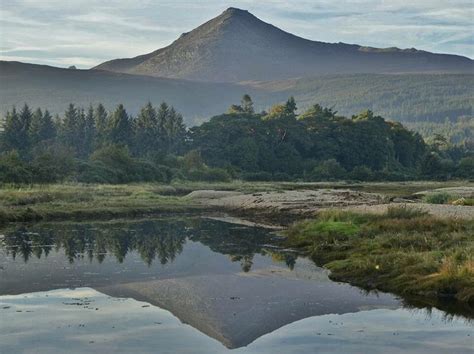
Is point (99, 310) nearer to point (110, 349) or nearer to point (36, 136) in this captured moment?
point (110, 349)

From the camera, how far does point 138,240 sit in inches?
1410

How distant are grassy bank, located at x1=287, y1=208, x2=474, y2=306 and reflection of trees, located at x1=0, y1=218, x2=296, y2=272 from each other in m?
2.16

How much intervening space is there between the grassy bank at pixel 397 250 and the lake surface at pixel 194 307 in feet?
3.45

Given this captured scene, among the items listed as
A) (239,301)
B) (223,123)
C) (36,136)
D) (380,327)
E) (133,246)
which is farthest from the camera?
(223,123)

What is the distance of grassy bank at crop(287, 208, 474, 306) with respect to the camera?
69.7ft

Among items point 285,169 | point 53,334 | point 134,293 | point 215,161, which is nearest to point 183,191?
point 215,161

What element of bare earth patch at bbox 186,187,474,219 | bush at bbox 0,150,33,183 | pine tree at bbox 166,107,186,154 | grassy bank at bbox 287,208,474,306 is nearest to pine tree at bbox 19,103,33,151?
pine tree at bbox 166,107,186,154

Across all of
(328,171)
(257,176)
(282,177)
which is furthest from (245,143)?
(328,171)

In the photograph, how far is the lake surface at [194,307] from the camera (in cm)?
1609

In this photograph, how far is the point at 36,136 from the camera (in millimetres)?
114875

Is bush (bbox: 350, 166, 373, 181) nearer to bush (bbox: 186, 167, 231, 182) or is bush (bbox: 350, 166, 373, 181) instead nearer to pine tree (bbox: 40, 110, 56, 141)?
bush (bbox: 186, 167, 231, 182)

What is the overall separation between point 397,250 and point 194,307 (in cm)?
940

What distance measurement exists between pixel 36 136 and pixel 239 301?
329ft

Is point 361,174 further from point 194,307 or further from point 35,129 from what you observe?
point 194,307
